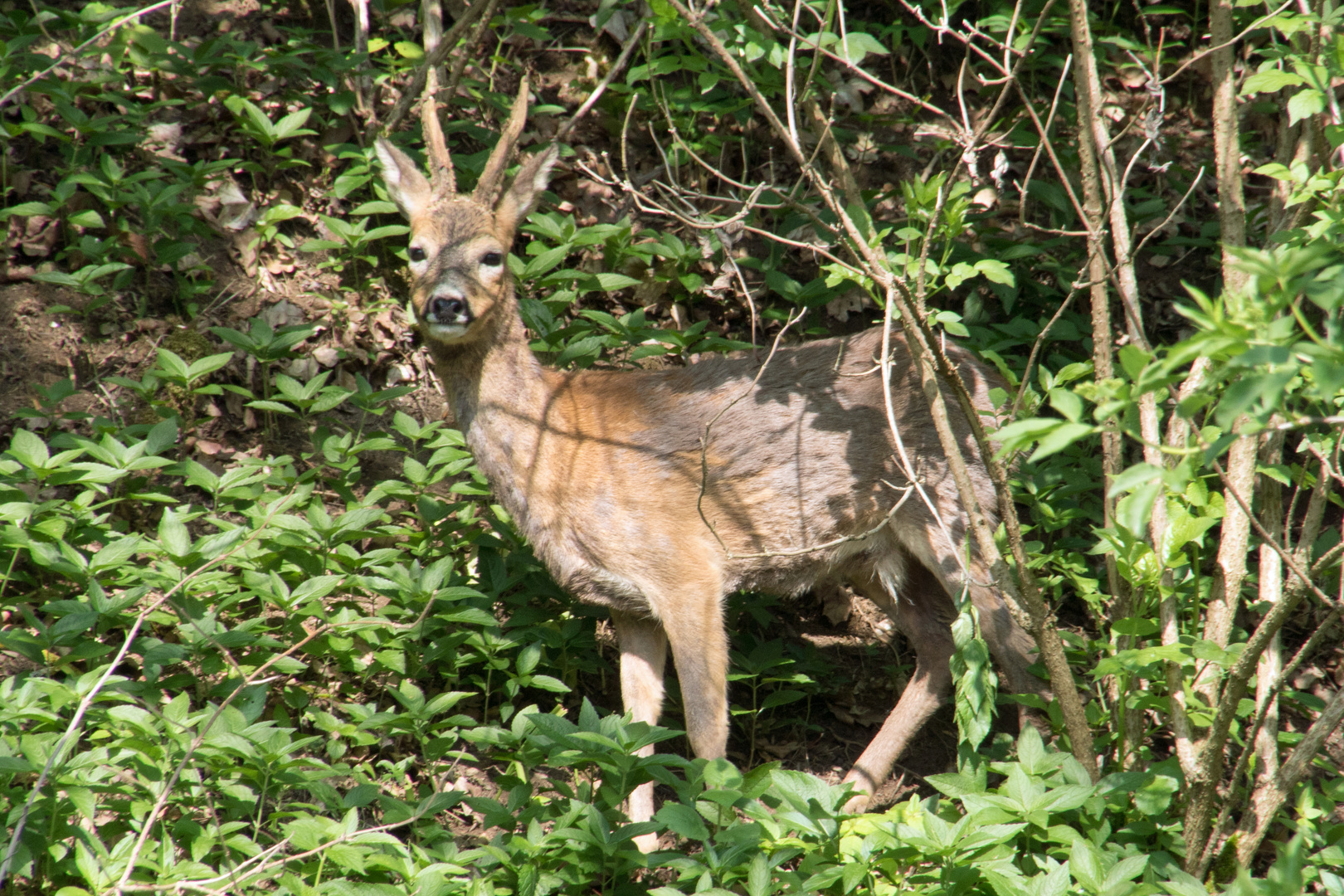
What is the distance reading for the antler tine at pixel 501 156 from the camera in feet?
17.3

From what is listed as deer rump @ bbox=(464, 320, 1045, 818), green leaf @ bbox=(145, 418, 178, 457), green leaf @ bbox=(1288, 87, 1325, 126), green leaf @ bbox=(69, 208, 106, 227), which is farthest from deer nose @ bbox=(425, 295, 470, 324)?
green leaf @ bbox=(1288, 87, 1325, 126)

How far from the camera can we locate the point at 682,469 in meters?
5.42

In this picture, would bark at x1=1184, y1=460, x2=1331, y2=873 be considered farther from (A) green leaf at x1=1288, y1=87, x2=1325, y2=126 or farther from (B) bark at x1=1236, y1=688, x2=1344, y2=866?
(A) green leaf at x1=1288, y1=87, x2=1325, y2=126

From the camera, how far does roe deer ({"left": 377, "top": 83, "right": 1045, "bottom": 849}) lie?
5156 millimetres

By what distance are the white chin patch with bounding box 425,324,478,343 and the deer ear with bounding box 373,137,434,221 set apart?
0.85 metres

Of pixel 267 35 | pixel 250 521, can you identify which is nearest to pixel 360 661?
pixel 250 521

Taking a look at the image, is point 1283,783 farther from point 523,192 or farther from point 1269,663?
point 523,192

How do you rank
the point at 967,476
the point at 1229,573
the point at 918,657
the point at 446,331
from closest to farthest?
the point at 967,476
the point at 1229,573
the point at 446,331
the point at 918,657

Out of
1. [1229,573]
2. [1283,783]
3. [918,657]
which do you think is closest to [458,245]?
[918,657]

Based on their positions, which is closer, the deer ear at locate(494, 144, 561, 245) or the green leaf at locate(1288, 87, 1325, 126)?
the green leaf at locate(1288, 87, 1325, 126)

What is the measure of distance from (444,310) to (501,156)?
943 mm

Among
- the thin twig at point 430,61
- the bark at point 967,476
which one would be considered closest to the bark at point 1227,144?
the bark at point 967,476

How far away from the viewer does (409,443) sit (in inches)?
255

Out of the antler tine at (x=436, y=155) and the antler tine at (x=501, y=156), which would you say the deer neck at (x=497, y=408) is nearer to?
the antler tine at (x=501, y=156)
